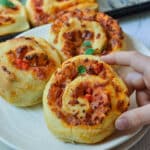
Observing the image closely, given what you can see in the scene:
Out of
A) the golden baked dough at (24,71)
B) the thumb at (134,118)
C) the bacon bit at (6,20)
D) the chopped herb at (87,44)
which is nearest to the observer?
the thumb at (134,118)

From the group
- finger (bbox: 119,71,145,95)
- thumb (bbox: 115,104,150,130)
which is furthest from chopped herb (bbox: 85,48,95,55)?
thumb (bbox: 115,104,150,130)

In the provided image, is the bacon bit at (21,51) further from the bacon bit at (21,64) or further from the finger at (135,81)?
the finger at (135,81)

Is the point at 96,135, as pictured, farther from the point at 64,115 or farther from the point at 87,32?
the point at 87,32

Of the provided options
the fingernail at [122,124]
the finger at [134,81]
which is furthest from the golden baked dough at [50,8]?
the fingernail at [122,124]

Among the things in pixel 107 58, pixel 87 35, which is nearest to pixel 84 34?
pixel 87 35

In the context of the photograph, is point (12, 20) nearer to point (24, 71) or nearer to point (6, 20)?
point (6, 20)

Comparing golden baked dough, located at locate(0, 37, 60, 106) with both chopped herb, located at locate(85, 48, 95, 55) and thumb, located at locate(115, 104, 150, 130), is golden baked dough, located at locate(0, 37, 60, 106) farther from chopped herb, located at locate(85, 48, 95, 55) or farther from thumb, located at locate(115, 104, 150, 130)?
thumb, located at locate(115, 104, 150, 130)
